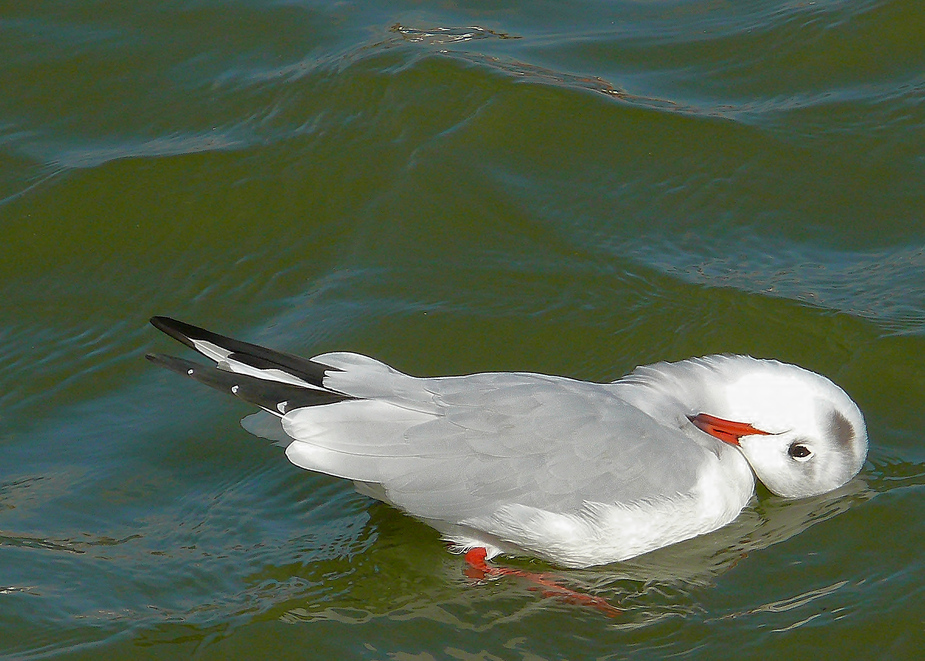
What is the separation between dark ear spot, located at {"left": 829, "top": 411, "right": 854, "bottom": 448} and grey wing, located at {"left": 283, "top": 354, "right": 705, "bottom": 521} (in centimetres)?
69

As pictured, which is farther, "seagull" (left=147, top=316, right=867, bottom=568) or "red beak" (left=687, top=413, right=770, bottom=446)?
"red beak" (left=687, top=413, right=770, bottom=446)

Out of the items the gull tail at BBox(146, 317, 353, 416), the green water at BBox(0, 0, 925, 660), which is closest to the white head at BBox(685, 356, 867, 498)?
the green water at BBox(0, 0, 925, 660)

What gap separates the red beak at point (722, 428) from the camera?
205 inches

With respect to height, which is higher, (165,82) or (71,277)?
(165,82)

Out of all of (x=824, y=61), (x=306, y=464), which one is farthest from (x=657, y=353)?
(x=824, y=61)

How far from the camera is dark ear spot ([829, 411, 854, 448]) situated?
17.3 feet

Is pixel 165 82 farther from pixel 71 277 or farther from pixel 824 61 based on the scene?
pixel 824 61

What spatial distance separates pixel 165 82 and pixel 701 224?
13.5ft

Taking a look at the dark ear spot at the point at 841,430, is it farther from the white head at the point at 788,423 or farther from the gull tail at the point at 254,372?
the gull tail at the point at 254,372

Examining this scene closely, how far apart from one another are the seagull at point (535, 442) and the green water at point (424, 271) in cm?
26

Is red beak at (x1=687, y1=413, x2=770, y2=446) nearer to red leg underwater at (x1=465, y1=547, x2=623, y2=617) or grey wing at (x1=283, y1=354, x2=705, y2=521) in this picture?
grey wing at (x1=283, y1=354, x2=705, y2=521)

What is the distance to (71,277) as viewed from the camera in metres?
7.28

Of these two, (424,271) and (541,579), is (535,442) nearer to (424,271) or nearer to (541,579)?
(541,579)

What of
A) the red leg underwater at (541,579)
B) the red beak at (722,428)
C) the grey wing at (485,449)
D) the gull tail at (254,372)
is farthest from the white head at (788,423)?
the gull tail at (254,372)
